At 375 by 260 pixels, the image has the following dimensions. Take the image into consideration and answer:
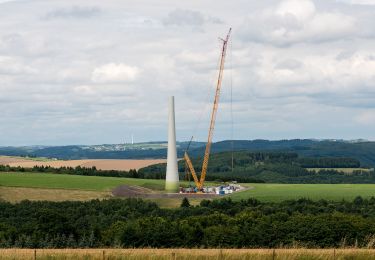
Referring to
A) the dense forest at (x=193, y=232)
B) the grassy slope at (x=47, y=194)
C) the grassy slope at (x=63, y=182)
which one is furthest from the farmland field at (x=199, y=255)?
the grassy slope at (x=63, y=182)

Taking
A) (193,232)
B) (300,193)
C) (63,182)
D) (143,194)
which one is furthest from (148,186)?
(193,232)

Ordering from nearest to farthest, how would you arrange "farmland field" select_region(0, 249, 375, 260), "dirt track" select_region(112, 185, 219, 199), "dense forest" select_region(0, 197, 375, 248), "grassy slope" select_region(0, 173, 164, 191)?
"farmland field" select_region(0, 249, 375, 260) < "dense forest" select_region(0, 197, 375, 248) < "dirt track" select_region(112, 185, 219, 199) < "grassy slope" select_region(0, 173, 164, 191)

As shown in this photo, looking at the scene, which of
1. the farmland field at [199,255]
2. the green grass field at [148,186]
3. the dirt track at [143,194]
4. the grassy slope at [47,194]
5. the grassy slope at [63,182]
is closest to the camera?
the farmland field at [199,255]

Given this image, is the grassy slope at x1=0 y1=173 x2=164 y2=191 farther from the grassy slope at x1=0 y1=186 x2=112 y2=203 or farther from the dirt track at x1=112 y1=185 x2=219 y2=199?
the grassy slope at x1=0 y1=186 x2=112 y2=203

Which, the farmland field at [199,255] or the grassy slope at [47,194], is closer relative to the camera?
the farmland field at [199,255]

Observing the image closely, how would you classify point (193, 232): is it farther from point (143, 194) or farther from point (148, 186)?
point (148, 186)

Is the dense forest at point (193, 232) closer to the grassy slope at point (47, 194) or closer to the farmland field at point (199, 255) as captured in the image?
the farmland field at point (199, 255)

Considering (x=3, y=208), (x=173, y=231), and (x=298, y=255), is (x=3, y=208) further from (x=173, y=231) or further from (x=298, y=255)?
(x=298, y=255)

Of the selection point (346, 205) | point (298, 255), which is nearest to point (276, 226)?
point (298, 255)

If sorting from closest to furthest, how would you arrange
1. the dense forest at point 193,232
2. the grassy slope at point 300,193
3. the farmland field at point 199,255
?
the farmland field at point 199,255 < the dense forest at point 193,232 < the grassy slope at point 300,193

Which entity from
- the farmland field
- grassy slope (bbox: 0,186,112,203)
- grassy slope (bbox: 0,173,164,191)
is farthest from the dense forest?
grassy slope (bbox: 0,173,164,191)

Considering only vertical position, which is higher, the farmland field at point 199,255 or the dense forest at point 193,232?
the farmland field at point 199,255

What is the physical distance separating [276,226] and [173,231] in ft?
42.1

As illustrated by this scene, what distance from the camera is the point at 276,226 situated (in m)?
80.4
